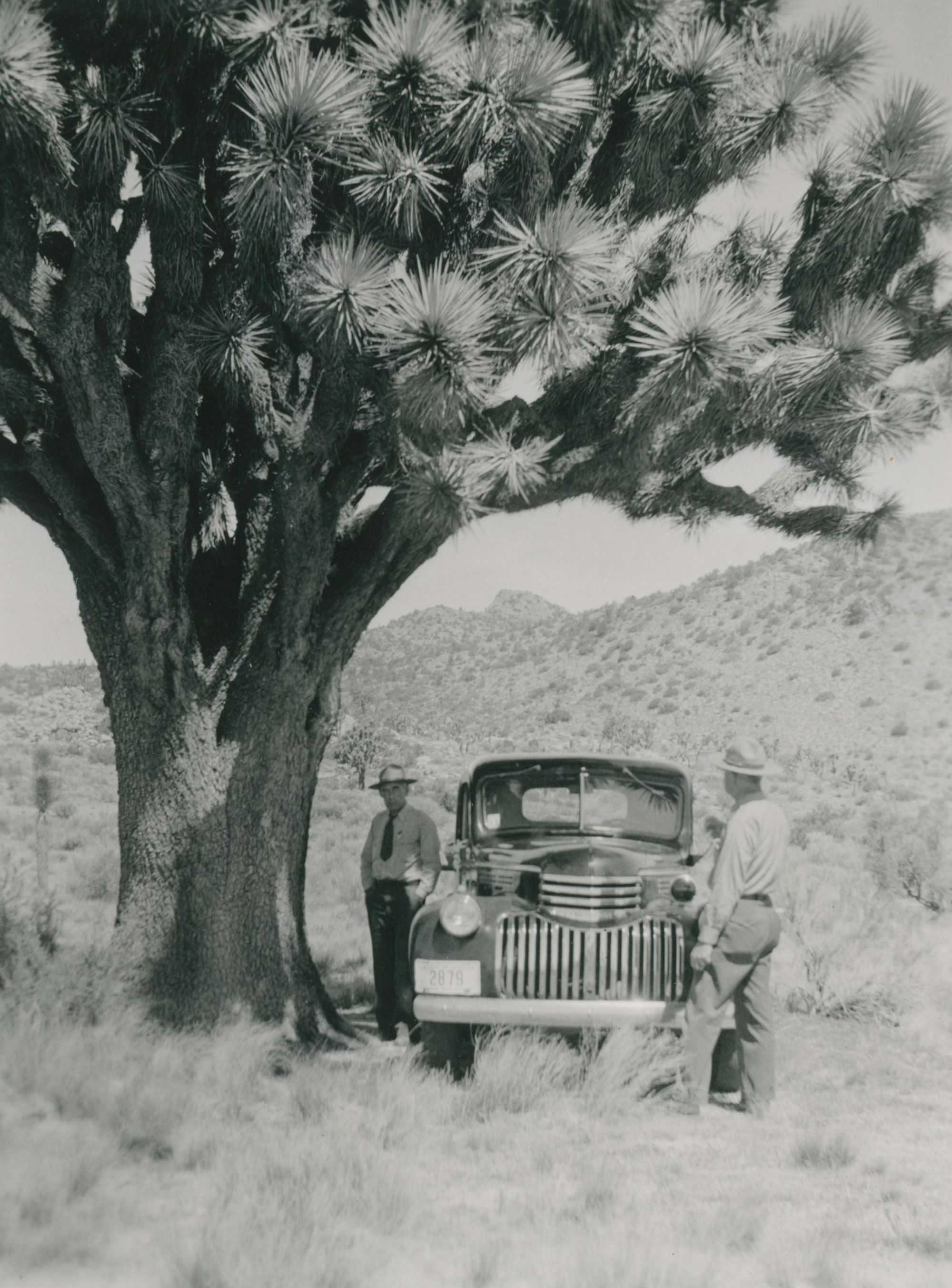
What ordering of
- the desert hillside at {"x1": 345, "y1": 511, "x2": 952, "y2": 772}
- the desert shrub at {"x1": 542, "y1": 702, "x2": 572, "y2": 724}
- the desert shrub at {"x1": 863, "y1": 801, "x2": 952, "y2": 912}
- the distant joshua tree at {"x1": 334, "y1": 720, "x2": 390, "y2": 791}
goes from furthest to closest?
the desert shrub at {"x1": 542, "y1": 702, "x2": 572, "y2": 724} < the desert hillside at {"x1": 345, "y1": 511, "x2": 952, "y2": 772} < the distant joshua tree at {"x1": 334, "y1": 720, "x2": 390, "y2": 791} < the desert shrub at {"x1": 863, "y1": 801, "x2": 952, "y2": 912}

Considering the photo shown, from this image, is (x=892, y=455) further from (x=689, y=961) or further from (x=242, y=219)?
(x=242, y=219)

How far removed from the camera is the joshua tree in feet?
18.7

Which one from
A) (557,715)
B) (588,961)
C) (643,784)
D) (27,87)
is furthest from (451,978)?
(557,715)

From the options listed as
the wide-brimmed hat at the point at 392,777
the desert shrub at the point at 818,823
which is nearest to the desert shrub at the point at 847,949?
the wide-brimmed hat at the point at 392,777

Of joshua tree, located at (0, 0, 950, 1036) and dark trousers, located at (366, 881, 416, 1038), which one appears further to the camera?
dark trousers, located at (366, 881, 416, 1038)

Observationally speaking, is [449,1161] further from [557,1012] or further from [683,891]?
[683,891]

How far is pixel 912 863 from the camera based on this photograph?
1579cm

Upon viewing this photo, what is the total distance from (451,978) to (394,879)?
1.65m

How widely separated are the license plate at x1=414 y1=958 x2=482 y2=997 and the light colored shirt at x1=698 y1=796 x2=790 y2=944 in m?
1.13

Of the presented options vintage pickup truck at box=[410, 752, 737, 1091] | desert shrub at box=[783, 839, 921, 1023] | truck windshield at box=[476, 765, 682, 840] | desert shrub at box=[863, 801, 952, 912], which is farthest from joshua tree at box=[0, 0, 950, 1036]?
desert shrub at box=[863, 801, 952, 912]

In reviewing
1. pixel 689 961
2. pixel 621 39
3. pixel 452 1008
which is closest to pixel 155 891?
pixel 452 1008

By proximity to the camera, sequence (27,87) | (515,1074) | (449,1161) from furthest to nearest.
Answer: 1. (515,1074)
2. (27,87)
3. (449,1161)

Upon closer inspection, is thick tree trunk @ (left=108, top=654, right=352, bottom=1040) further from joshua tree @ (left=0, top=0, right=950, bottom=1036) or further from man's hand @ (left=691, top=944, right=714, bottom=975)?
man's hand @ (left=691, top=944, right=714, bottom=975)

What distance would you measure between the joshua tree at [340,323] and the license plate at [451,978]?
1.57 meters
